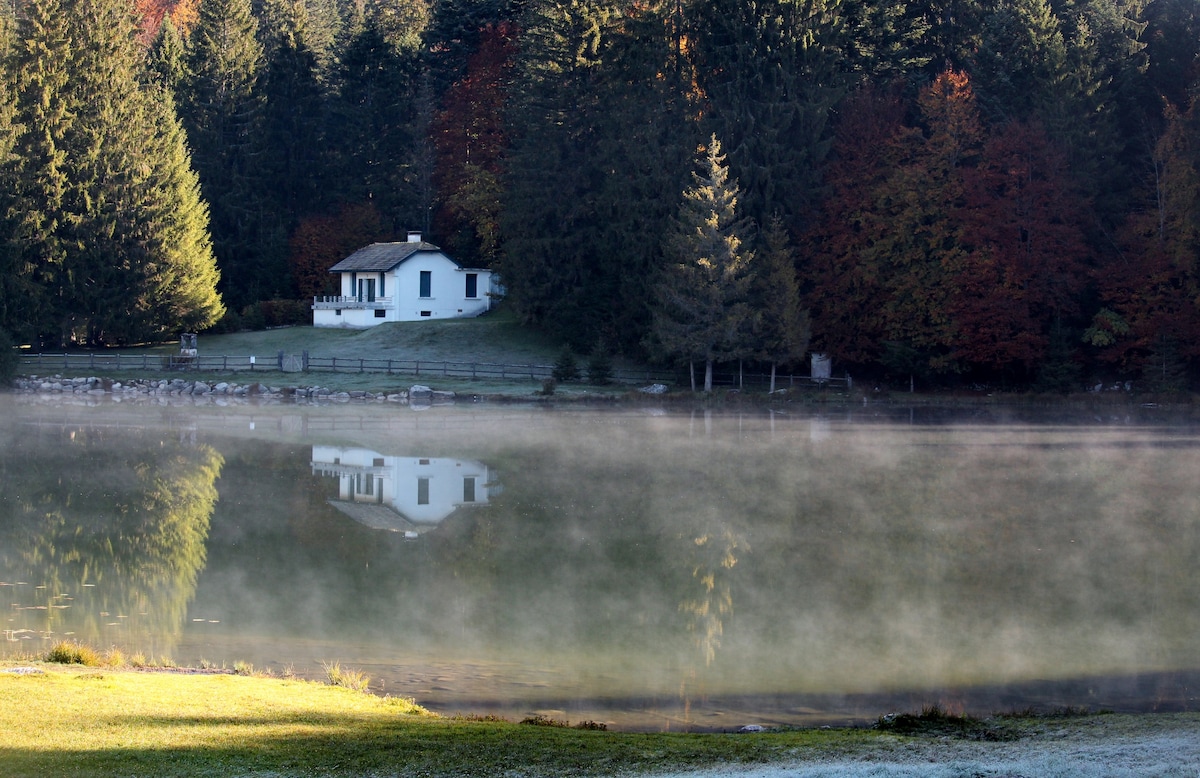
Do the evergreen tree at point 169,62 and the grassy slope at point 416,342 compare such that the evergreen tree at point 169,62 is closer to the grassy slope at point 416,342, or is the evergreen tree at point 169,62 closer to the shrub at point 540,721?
the grassy slope at point 416,342

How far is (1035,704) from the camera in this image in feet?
38.7

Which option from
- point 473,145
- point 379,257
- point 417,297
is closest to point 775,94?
point 417,297

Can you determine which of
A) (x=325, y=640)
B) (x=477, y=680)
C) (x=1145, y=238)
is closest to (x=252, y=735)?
(x=477, y=680)

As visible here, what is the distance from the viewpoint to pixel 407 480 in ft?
85.4

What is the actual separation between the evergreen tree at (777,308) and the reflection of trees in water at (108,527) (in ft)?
69.2

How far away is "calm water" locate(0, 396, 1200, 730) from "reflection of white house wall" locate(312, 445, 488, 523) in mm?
130

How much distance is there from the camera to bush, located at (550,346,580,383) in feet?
155

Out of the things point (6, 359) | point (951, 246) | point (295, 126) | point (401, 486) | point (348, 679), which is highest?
point (295, 126)

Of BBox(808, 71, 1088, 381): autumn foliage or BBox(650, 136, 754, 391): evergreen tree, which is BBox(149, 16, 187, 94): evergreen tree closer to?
BBox(650, 136, 754, 391): evergreen tree


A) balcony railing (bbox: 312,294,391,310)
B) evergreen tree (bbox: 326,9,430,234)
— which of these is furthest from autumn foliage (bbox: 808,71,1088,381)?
evergreen tree (bbox: 326,9,430,234)

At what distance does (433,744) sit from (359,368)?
139 ft

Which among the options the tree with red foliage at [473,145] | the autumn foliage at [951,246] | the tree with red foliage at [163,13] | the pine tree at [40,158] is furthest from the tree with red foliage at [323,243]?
the autumn foliage at [951,246]

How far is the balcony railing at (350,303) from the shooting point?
5824 centimetres

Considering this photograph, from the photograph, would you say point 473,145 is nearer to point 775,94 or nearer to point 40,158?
point 40,158
